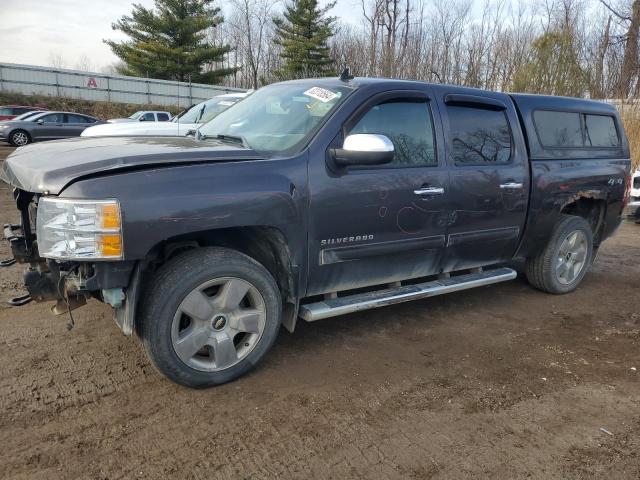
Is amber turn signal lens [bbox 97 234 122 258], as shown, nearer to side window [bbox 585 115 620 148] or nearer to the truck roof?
the truck roof

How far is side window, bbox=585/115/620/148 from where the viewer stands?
5082 mm

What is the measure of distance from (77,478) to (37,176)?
154cm

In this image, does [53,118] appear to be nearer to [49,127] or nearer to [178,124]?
[49,127]

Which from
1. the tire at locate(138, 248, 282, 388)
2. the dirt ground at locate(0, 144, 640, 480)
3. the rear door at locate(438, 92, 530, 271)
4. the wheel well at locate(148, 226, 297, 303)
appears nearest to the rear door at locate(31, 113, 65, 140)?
the dirt ground at locate(0, 144, 640, 480)

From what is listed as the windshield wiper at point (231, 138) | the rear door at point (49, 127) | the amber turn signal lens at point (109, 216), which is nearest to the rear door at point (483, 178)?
the windshield wiper at point (231, 138)

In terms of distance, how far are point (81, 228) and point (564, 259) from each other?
4.49 m

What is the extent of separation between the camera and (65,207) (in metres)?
2.52

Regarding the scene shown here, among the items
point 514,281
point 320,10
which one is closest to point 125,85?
point 320,10

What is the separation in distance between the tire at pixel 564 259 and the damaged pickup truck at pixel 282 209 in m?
0.25

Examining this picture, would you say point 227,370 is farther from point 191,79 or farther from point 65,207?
point 191,79

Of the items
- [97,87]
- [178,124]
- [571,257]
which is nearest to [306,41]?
[97,87]

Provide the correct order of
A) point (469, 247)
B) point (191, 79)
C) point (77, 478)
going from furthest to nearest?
point (191, 79) < point (469, 247) < point (77, 478)

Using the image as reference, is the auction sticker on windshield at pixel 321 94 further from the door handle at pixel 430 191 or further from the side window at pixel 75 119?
the side window at pixel 75 119

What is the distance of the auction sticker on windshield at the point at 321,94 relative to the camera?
354 centimetres
